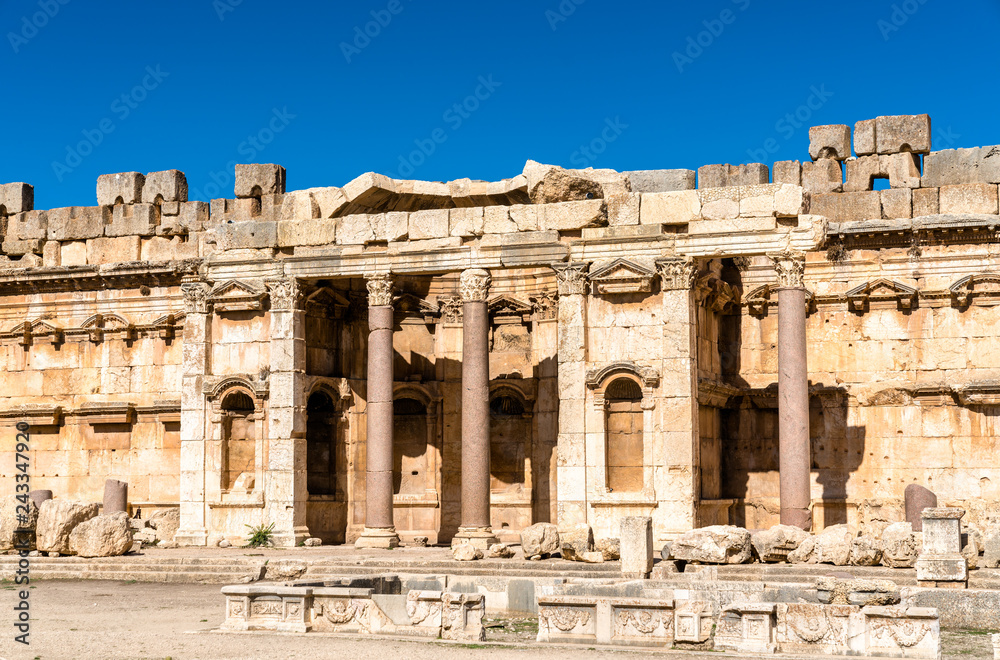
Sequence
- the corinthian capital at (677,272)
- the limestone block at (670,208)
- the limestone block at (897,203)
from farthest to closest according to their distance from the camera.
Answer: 1. the limestone block at (897,203)
2. the limestone block at (670,208)
3. the corinthian capital at (677,272)

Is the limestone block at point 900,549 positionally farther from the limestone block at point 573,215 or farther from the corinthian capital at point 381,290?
the corinthian capital at point 381,290

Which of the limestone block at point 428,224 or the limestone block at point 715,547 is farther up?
the limestone block at point 428,224

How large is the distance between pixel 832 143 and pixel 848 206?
1.43 m

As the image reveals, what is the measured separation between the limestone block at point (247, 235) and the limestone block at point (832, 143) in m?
11.6

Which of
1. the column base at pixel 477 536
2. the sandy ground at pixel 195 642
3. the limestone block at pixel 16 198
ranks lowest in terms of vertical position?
the sandy ground at pixel 195 642

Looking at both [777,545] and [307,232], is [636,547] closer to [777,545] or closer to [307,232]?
[777,545]

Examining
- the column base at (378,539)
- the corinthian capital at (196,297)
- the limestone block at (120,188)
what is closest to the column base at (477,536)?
the column base at (378,539)

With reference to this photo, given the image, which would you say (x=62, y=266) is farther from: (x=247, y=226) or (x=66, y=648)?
(x=66, y=648)

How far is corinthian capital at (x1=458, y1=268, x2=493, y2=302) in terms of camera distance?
25672mm

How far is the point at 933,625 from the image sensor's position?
44.6ft

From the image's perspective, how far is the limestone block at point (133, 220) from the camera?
31.8 meters

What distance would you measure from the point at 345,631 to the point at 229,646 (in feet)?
→ 4.99

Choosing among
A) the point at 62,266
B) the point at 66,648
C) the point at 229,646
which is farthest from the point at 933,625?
the point at 62,266

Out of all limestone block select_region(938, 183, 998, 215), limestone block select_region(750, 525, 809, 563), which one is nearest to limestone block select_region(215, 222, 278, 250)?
limestone block select_region(750, 525, 809, 563)
